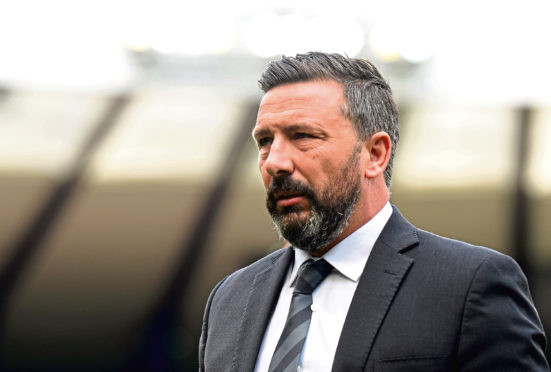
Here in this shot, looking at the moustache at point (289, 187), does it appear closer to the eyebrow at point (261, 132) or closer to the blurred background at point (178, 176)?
the eyebrow at point (261, 132)

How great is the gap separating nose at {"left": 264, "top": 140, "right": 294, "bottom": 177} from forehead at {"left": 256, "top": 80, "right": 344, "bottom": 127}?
0.17 feet

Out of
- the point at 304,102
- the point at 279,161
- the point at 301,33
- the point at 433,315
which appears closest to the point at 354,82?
the point at 304,102

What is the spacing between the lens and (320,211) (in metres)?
1.20

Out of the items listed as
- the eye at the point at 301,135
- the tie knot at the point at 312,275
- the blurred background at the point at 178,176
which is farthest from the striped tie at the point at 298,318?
the blurred background at the point at 178,176

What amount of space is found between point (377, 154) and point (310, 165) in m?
0.16

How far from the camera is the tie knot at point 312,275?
1234 millimetres

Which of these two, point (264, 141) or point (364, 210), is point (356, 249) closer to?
point (364, 210)

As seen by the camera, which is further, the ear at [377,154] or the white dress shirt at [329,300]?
the ear at [377,154]

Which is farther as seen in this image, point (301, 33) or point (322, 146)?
point (301, 33)

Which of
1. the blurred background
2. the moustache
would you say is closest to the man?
the moustache

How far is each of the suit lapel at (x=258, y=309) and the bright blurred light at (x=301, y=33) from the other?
4437 mm

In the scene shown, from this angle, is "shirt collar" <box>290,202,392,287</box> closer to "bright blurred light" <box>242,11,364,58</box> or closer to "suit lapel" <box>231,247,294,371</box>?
"suit lapel" <box>231,247,294,371</box>

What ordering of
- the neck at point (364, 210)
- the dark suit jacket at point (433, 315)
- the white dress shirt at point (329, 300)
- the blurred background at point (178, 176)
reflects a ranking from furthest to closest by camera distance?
1. the blurred background at point (178, 176)
2. the neck at point (364, 210)
3. the white dress shirt at point (329, 300)
4. the dark suit jacket at point (433, 315)

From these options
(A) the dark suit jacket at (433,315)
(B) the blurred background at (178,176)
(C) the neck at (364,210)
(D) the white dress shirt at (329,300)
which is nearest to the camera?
(A) the dark suit jacket at (433,315)
